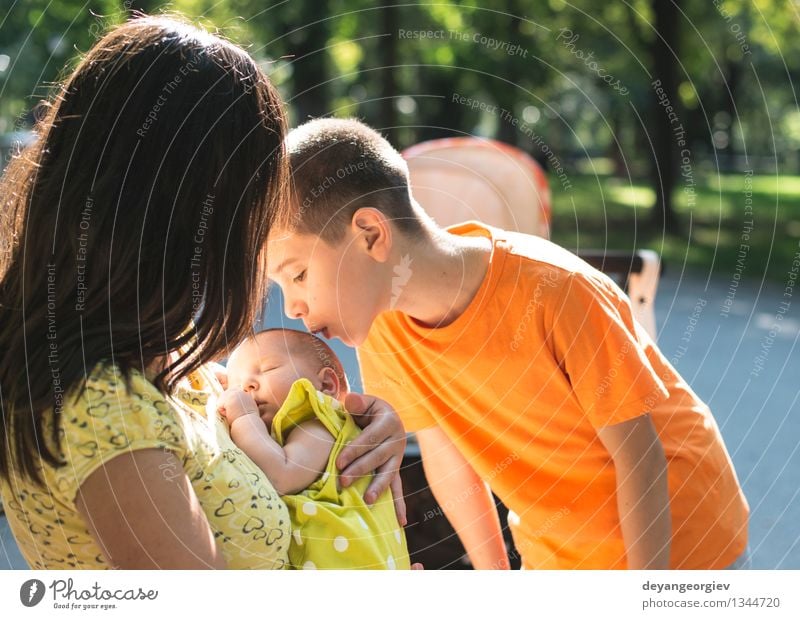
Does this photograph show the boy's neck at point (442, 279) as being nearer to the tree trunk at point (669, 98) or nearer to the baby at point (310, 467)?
the baby at point (310, 467)

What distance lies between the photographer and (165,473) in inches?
29.0

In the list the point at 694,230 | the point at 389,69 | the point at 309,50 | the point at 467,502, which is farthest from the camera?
the point at 694,230

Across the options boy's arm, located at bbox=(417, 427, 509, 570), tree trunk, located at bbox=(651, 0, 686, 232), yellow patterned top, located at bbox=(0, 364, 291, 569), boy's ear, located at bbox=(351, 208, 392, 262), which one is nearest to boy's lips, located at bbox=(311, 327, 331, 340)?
boy's ear, located at bbox=(351, 208, 392, 262)

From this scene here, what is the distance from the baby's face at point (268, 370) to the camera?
1136mm

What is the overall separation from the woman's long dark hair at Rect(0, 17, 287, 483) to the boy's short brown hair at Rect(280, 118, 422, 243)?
0.85 ft

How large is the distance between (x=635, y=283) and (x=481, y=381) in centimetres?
51

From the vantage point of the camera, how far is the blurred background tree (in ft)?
6.29

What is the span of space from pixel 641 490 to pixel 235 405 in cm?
46

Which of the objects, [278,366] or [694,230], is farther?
[694,230]

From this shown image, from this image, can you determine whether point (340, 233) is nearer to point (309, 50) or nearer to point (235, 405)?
point (235, 405)

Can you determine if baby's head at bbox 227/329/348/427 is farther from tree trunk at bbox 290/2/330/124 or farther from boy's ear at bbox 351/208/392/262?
tree trunk at bbox 290/2/330/124

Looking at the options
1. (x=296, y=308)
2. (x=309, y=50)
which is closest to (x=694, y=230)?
(x=309, y=50)

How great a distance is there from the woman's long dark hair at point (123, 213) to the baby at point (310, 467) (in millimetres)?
206

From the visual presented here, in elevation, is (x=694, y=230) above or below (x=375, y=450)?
below
